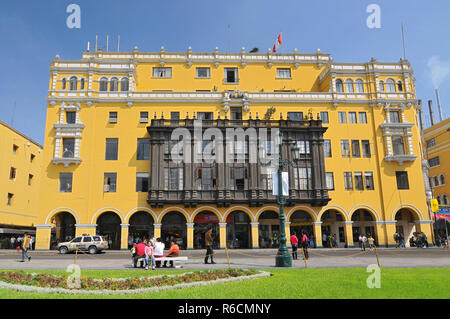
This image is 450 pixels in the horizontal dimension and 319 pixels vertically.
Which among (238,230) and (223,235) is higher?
(238,230)

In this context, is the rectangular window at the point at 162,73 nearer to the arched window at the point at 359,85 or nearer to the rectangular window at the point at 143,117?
the rectangular window at the point at 143,117

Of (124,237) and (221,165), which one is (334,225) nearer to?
(221,165)

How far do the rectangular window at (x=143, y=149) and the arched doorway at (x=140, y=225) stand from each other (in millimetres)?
5763

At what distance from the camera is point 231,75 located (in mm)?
42750

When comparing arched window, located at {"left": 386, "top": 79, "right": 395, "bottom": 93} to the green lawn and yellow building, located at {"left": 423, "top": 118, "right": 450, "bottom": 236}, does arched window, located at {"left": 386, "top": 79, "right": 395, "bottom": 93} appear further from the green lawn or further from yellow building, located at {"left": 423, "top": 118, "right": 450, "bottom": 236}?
the green lawn

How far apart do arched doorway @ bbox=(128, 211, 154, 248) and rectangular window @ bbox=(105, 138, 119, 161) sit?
6.48 meters

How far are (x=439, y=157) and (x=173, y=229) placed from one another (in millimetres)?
44331

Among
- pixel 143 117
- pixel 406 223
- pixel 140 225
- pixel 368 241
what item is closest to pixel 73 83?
pixel 143 117

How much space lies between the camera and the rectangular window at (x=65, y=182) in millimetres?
35750

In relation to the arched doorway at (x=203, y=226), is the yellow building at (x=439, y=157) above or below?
above

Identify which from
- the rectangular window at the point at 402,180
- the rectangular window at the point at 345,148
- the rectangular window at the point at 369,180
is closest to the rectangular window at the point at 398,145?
the rectangular window at the point at 402,180

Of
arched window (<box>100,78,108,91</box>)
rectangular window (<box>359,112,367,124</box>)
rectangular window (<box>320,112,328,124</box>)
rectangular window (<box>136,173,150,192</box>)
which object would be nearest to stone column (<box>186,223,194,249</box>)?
rectangular window (<box>136,173,150,192</box>)

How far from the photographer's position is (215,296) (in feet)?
31.3
